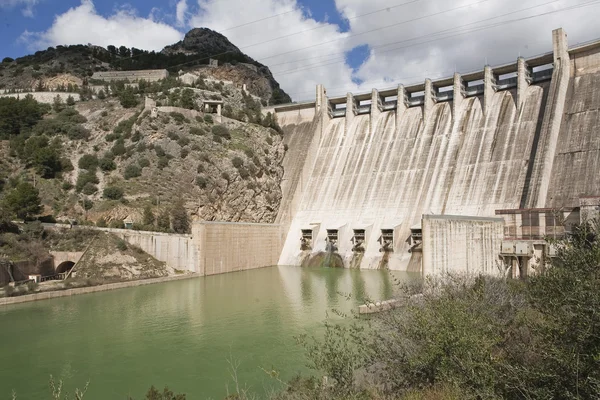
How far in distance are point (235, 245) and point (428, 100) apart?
1529cm

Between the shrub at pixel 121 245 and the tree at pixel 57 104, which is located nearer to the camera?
the shrub at pixel 121 245

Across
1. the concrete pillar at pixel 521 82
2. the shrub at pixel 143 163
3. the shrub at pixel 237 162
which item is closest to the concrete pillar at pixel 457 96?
the concrete pillar at pixel 521 82

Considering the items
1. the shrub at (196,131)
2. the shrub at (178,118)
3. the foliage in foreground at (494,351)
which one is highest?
the shrub at (178,118)

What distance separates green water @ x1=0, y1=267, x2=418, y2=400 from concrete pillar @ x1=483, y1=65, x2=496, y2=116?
13.5 m

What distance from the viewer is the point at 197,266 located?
83.4 feet

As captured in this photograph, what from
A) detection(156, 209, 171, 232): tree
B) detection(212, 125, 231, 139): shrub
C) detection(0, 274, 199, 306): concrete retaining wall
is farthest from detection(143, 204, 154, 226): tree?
detection(212, 125, 231, 139): shrub

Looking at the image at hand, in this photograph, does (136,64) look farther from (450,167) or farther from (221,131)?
(450,167)

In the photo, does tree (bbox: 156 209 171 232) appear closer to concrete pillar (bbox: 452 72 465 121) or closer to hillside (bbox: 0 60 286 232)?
hillside (bbox: 0 60 286 232)

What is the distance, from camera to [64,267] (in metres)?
22.9

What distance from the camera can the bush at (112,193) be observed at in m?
28.3

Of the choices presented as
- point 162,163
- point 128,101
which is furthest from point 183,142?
point 128,101

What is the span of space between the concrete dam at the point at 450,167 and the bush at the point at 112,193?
1033 cm

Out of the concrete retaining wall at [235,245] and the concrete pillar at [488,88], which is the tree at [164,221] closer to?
the concrete retaining wall at [235,245]

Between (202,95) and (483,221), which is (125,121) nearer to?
(202,95)
